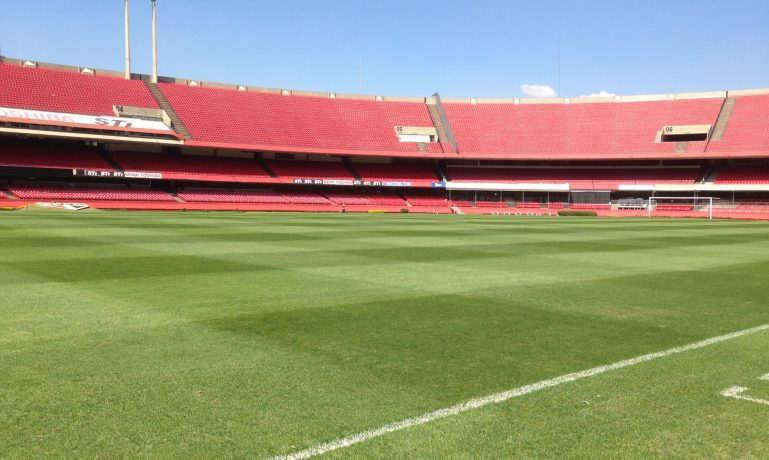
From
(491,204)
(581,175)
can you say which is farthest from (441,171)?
(581,175)

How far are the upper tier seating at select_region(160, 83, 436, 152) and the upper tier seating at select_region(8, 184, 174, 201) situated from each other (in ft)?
26.8

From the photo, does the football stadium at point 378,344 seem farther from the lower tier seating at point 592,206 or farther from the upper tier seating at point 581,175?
the upper tier seating at point 581,175

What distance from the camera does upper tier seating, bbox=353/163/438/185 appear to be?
6994cm

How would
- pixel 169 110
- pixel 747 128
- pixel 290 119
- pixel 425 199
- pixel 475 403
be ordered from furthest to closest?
1. pixel 425 199
2. pixel 290 119
3. pixel 747 128
4. pixel 169 110
5. pixel 475 403

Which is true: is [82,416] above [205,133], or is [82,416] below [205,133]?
below

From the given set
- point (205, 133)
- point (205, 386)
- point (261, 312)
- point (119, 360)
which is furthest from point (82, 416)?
point (205, 133)

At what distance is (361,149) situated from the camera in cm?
6775

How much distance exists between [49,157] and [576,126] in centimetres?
5960

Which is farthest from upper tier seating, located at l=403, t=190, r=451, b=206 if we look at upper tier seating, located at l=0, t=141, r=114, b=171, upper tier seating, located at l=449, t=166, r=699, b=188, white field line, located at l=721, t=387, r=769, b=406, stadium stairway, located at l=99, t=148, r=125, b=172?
white field line, located at l=721, t=387, r=769, b=406

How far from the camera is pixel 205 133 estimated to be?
62.4 m

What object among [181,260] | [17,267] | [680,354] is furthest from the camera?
[181,260]

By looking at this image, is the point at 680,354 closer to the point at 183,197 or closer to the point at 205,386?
the point at 205,386

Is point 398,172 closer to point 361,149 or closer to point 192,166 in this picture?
point 361,149

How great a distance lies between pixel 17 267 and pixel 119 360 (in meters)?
8.36
